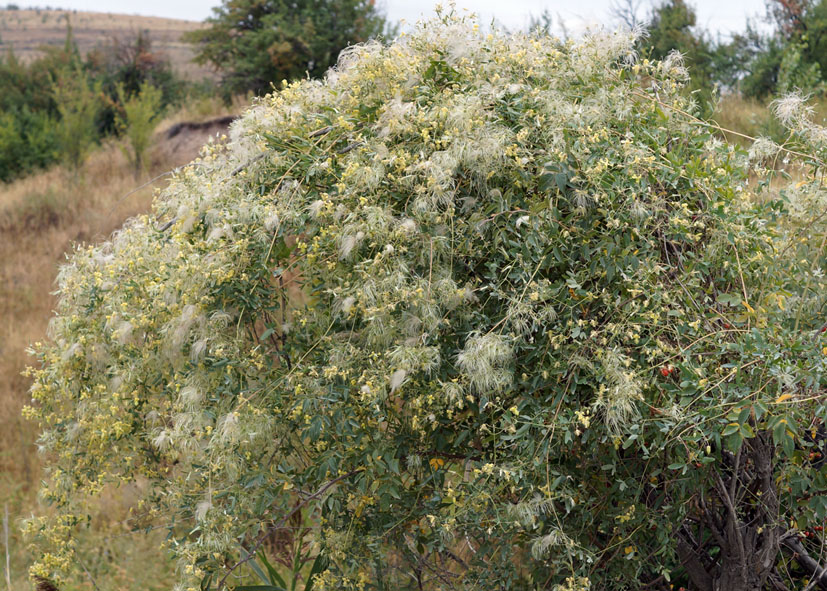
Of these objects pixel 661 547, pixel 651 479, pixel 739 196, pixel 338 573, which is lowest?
pixel 338 573

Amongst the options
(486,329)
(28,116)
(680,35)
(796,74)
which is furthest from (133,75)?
(486,329)

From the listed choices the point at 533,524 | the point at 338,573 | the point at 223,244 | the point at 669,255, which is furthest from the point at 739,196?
the point at 338,573

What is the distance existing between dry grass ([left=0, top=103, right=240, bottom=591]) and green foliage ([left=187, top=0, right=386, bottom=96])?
947mm

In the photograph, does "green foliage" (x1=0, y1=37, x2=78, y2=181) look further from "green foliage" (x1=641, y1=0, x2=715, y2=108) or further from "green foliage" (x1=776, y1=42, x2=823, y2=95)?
"green foliage" (x1=776, y1=42, x2=823, y2=95)

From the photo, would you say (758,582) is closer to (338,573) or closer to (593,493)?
(593,493)

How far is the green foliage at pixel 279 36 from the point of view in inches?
497

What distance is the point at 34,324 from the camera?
28.9 ft

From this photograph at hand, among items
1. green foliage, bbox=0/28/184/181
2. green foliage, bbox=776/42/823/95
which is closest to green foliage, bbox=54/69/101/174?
green foliage, bbox=0/28/184/181

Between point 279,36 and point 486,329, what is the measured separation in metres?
11.4

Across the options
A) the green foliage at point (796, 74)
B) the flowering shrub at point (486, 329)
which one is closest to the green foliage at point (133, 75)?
the green foliage at point (796, 74)

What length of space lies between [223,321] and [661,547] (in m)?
1.64

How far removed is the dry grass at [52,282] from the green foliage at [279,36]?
0.95 m

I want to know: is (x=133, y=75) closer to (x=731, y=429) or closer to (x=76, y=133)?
(x=76, y=133)

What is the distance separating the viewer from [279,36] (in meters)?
12.8
